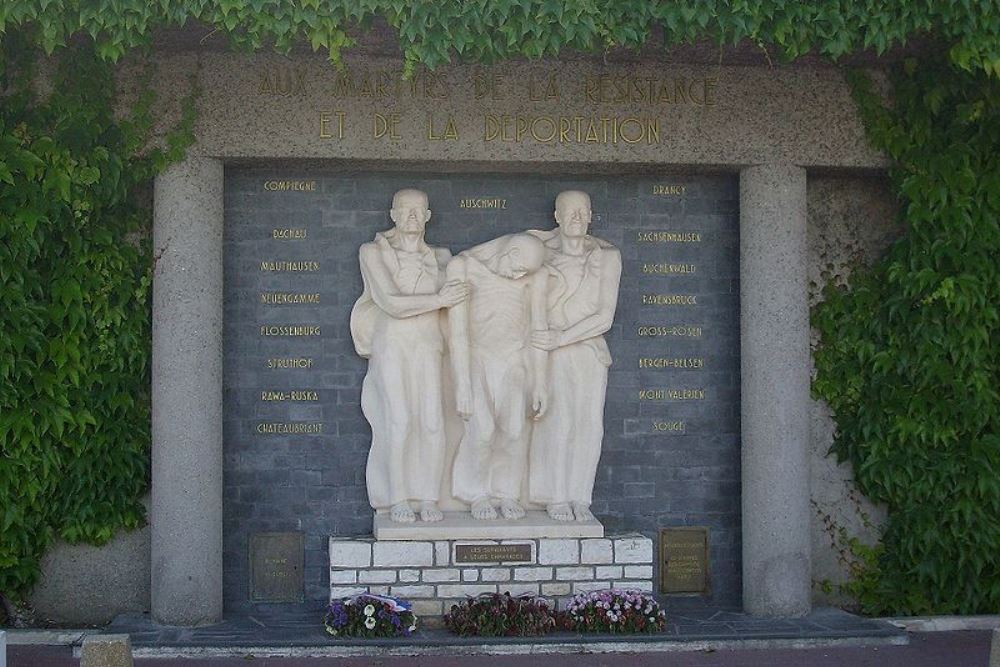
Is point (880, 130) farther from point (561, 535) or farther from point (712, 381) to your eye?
point (561, 535)

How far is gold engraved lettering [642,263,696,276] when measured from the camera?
984cm

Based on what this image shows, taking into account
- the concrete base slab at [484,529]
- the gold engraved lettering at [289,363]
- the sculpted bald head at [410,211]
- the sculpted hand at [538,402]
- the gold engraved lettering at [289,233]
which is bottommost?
the concrete base slab at [484,529]

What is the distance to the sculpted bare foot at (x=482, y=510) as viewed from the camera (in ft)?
30.2

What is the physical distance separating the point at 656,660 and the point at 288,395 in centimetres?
313

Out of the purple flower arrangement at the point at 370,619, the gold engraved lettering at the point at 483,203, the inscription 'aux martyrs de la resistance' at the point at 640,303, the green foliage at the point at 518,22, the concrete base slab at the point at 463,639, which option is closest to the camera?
the green foliage at the point at 518,22

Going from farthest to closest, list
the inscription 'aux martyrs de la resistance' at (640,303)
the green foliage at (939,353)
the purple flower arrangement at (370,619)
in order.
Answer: the inscription 'aux martyrs de la resistance' at (640,303), the green foliage at (939,353), the purple flower arrangement at (370,619)

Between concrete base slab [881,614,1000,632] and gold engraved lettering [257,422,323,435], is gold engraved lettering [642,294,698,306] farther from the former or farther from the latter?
concrete base slab [881,614,1000,632]

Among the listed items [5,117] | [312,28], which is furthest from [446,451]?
[5,117]

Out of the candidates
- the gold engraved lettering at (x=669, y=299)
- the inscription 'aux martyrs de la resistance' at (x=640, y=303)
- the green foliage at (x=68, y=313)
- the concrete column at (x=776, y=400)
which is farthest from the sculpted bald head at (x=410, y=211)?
the concrete column at (x=776, y=400)

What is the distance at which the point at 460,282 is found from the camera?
9.20 m

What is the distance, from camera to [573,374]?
9.37 meters

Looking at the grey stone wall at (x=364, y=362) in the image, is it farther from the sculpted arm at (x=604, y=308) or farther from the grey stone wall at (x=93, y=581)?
the grey stone wall at (x=93, y=581)

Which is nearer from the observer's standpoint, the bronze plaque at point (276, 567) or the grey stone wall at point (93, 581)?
the grey stone wall at point (93, 581)

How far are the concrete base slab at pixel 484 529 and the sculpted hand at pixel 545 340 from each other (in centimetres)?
118
